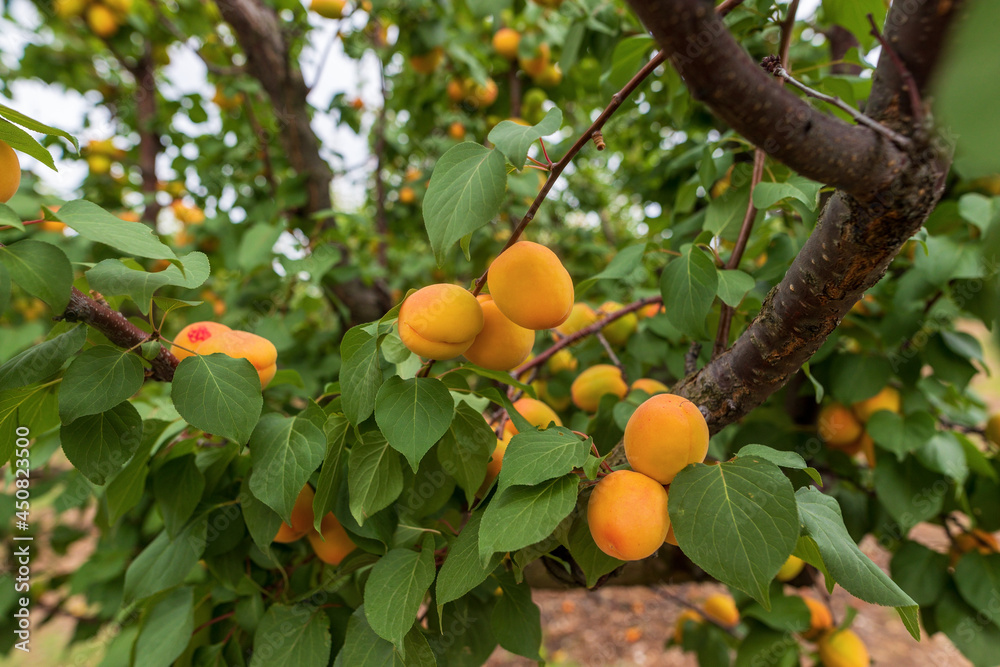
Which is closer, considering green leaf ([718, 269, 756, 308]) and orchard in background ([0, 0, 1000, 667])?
orchard in background ([0, 0, 1000, 667])

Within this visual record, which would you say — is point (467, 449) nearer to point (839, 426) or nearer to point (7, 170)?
point (7, 170)

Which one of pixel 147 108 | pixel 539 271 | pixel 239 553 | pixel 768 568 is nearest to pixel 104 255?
pixel 239 553

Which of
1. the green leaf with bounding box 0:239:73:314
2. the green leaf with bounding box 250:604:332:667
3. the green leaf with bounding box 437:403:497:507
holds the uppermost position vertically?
the green leaf with bounding box 0:239:73:314

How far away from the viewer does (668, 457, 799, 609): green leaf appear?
0.43m

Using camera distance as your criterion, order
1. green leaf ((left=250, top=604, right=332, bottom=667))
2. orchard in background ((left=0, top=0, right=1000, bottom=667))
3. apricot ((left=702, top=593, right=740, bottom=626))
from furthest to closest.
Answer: apricot ((left=702, top=593, right=740, bottom=626))
green leaf ((left=250, top=604, right=332, bottom=667))
orchard in background ((left=0, top=0, right=1000, bottom=667))

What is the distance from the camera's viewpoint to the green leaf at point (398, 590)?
52 cm

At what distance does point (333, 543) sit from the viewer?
0.69 metres

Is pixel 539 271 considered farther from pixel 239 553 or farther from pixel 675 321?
pixel 239 553

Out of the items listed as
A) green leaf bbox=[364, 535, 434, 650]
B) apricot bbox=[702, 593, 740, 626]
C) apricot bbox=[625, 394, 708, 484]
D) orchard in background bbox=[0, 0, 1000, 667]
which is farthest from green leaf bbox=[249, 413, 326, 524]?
apricot bbox=[702, 593, 740, 626]

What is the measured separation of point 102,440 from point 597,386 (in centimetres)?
75

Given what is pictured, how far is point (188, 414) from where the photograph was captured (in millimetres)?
544

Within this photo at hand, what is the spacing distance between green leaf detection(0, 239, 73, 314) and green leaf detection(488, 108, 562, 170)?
0.42 m

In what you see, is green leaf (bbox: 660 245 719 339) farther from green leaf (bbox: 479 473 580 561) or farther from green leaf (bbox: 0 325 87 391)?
green leaf (bbox: 0 325 87 391)

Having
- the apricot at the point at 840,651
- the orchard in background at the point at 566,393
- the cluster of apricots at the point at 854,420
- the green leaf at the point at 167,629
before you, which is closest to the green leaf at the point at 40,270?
the orchard in background at the point at 566,393
